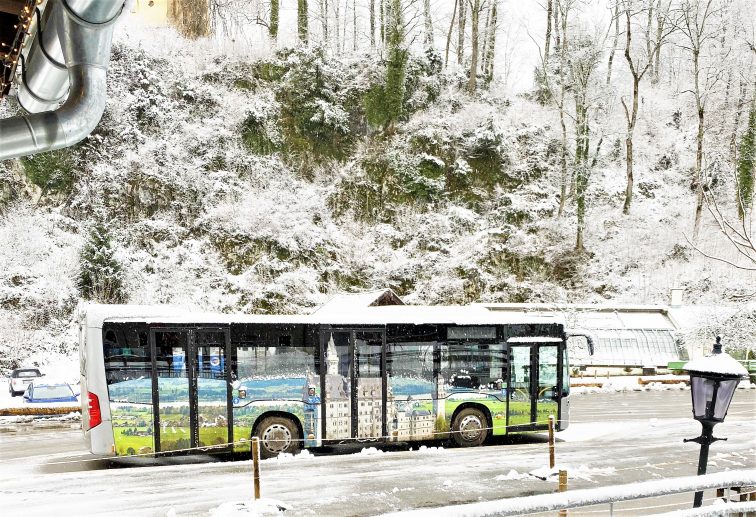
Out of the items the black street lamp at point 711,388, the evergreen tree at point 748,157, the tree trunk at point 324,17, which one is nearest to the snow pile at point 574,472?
the black street lamp at point 711,388

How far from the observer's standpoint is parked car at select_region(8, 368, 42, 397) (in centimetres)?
1935

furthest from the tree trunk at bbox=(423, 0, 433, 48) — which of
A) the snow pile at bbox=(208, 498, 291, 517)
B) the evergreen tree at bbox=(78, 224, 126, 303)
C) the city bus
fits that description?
the snow pile at bbox=(208, 498, 291, 517)

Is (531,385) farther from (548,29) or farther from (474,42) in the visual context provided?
(548,29)

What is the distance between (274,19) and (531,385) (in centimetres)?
3272

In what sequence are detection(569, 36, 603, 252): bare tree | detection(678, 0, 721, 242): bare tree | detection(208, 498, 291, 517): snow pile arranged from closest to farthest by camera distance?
detection(208, 498, 291, 517): snow pile → detection(678, 0, 721, 242): bare tree → detection(569, 36, 603, 252): bare tree

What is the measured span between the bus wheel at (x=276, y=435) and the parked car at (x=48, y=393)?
960 centimetres

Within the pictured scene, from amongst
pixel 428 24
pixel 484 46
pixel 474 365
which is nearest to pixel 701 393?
pixel 474 365

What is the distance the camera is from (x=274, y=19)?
3753 cm

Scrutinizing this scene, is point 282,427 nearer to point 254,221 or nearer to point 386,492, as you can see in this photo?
point 386,492

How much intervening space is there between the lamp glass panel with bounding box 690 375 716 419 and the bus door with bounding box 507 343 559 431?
6.44m

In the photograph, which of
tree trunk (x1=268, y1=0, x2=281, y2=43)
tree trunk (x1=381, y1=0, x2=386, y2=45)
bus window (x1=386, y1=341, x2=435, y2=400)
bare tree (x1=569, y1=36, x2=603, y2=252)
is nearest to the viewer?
bus window (x1=386, y1=341, x2=435, y2=400)

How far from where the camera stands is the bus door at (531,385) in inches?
485

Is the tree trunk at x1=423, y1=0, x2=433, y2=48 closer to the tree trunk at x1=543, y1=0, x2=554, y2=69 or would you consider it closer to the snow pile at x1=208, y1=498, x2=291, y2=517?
the tree trunk at x1=543, y1=0, x2=554, y2=69

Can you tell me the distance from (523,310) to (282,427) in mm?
18244
